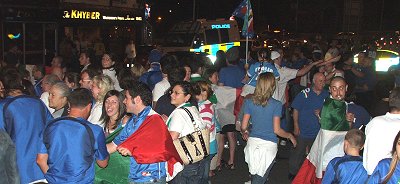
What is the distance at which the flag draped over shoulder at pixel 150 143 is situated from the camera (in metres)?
4.89

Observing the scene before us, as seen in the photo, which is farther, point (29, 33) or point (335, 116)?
point (29, 33)

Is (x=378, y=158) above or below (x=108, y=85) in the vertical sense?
below

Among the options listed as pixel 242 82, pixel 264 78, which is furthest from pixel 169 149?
A: pixel 242 82

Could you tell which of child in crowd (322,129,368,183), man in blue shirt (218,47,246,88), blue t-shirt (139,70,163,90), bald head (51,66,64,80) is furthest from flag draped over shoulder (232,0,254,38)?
child in crowd (322,129,368,183)

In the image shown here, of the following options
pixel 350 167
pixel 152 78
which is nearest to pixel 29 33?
pixel 152 78

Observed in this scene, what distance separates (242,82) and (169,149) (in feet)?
17.1

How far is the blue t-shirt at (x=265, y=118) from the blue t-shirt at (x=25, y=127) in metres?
2.65

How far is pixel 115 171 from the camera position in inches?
206

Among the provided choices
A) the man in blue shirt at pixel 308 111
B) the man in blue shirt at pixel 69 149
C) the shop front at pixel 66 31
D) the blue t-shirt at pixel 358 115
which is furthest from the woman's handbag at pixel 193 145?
the shop front at pixel 66 31

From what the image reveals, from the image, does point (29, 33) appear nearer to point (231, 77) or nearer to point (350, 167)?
point (231, 77)

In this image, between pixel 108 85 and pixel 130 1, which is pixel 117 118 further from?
pixel 130 1

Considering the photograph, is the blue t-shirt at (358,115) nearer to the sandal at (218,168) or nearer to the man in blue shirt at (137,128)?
the sandal at (218,168)

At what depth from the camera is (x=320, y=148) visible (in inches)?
282

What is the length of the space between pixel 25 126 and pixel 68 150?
47.9 inches
